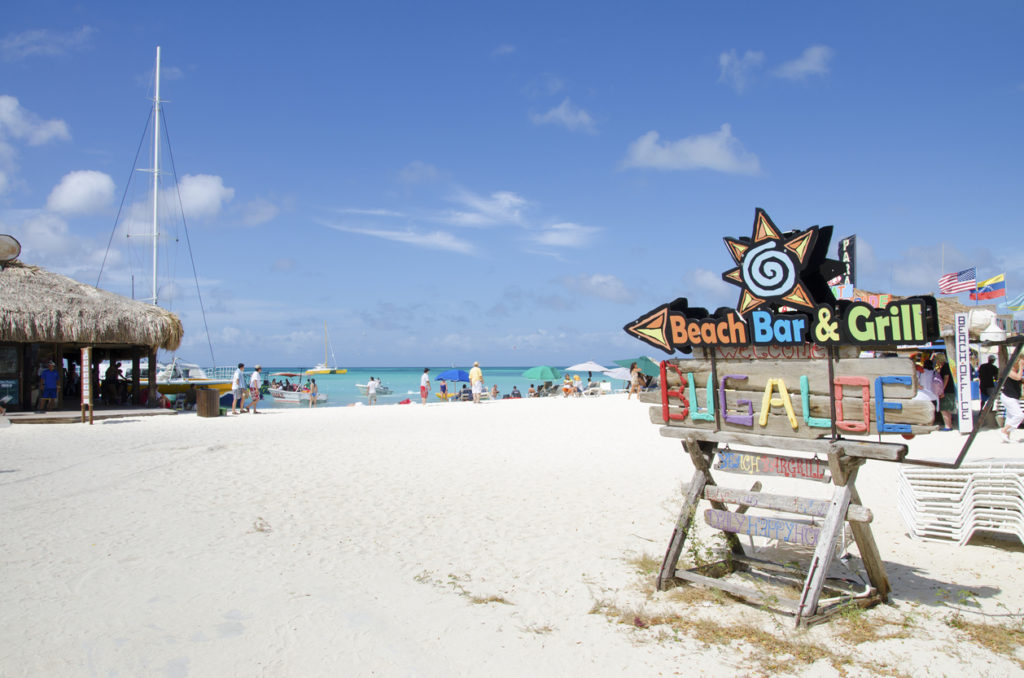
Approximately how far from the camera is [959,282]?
2003cm

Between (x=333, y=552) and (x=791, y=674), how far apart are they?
4.04 m

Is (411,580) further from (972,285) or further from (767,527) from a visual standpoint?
(972,285)

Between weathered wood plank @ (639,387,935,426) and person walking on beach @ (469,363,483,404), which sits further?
person walking on beach @ (469,363,483,404)

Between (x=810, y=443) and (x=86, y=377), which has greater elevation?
(x=86, y=377)

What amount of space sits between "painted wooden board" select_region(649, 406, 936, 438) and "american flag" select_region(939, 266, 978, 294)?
61.6 feet

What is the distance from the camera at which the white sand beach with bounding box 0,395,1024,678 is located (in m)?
4.03

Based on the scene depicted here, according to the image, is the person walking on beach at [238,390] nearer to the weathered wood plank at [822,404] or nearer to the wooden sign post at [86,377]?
the wooden sign post at [86,377]

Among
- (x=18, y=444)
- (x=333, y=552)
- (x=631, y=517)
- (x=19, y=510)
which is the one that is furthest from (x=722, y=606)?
(x=18, y=444)

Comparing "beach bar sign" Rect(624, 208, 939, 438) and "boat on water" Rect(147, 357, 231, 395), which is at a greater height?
"boat on water" Rect(147, 357, 231, 395)

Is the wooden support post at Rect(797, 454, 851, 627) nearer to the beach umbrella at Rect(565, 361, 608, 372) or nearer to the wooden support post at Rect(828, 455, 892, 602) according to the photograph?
the wooden support post at Rect(828, 455, 892, 602)

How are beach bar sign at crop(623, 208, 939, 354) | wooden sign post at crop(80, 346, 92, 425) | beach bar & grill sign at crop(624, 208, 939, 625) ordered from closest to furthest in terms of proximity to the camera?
beach bar sign at crop(623, 208, 939, 354) < beach bar & grill sign at crop(624, 208, 939, 625) < wooden sign post at crop(80, 346, 92, 425)

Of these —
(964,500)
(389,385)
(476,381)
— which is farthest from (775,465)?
(389,385)

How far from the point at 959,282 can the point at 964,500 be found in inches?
665

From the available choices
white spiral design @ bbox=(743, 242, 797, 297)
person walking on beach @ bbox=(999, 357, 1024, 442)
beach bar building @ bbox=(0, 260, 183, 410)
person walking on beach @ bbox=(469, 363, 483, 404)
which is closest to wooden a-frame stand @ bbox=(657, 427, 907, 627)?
white spiral design @ bbox=(743, 242, 797, 297)
